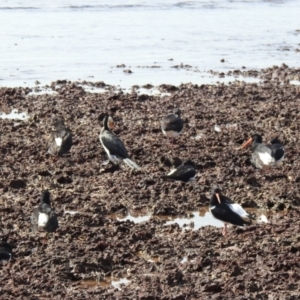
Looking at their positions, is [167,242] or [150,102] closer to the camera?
[167,242]

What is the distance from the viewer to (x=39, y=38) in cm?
2888

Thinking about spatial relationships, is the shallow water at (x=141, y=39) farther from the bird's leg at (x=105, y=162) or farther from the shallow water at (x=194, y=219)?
the shallow water at (x=194, y=219)

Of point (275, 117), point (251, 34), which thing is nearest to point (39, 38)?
point (251, 34)

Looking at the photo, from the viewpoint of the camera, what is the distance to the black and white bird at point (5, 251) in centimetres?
872

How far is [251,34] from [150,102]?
14257 mm

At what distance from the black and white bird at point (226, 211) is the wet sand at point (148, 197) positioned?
0.15 metres

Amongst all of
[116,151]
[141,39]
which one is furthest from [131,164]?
[141,39]

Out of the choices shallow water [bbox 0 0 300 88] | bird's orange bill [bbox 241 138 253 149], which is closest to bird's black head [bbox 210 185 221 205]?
bird's orange bill [bbox 241 138 253 149]

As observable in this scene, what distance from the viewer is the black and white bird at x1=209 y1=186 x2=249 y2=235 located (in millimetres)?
9656

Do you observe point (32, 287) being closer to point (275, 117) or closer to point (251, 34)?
point (275, 117)

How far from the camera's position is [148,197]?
Result: 1127 centimetres

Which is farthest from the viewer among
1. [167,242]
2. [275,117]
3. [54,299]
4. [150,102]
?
[150,102]

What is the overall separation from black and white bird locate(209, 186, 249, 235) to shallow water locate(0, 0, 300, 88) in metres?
10.0

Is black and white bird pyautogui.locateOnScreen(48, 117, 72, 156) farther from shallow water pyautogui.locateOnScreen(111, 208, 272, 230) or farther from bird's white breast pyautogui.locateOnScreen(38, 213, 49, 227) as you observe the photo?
bird's white breast pyautogui.locateOnScreen(38, 213, 49, 227)
